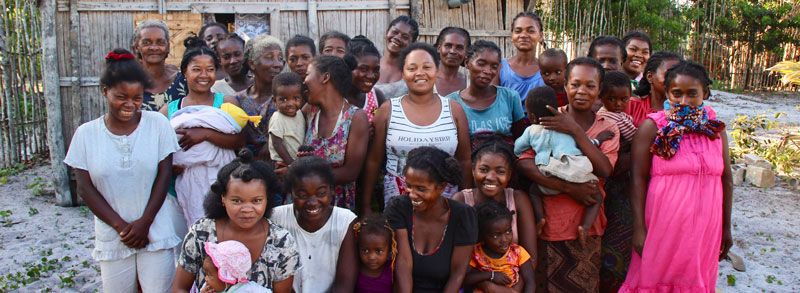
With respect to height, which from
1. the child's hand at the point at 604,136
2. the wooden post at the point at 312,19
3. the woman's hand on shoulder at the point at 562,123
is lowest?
the child's hand at the point at 604,136

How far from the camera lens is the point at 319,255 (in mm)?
2992

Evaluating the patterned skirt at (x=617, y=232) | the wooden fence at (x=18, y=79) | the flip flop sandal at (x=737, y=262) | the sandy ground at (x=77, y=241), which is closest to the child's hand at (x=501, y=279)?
the patterned skirt at (x=617, y=232)

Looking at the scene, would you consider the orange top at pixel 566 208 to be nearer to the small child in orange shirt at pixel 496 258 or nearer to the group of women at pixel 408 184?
the group of women at pixel 408 184

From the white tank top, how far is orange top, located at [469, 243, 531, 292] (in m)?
0.57

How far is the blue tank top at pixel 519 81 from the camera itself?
4105mm

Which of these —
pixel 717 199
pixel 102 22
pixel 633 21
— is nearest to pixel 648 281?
pixel 717 199

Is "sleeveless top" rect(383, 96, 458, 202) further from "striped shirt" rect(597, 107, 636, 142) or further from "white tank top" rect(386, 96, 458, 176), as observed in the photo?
"striped shirt" rect(597, 107, 636, 142)

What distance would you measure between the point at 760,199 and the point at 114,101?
6.59 meters

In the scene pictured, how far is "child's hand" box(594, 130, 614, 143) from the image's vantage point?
3.23 m

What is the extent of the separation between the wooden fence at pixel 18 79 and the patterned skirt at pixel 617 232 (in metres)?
6.84

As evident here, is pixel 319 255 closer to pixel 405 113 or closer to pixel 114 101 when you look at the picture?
pixel 405 113

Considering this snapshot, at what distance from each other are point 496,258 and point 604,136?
2.76 ft

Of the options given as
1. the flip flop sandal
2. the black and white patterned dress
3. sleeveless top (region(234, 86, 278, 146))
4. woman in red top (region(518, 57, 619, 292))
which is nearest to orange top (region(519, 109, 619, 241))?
woman in red top (region(518, 57, 619, 292))

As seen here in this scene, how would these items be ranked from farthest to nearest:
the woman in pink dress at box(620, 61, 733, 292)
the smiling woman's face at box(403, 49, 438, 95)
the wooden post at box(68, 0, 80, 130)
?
the wooden post at box(68, 0, 80, 130) < the smiling woman's face at box(403, 49, 438, 95) < the woman in pink dress at box(620, 61, 733, 292)
